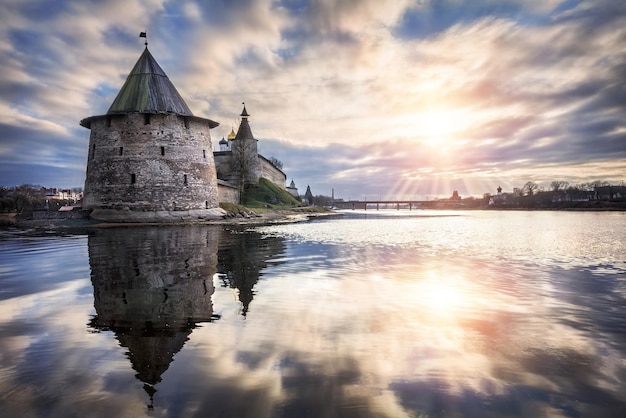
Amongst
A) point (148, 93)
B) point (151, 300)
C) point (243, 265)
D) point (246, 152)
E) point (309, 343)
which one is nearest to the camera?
point (309, 343)

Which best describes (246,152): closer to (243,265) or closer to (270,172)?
(270,172)

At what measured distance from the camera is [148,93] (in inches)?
1259

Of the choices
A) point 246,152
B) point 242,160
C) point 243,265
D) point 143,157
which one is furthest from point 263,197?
point 243,265

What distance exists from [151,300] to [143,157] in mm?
28161

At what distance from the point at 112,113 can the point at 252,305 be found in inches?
1226

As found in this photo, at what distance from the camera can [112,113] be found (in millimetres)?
31375

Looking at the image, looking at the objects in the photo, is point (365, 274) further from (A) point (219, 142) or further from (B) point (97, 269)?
(A) point (219, 142)

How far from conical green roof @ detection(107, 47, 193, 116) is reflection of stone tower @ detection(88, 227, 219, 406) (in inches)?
882

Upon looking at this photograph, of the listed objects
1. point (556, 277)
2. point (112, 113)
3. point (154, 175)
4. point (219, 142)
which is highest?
point (219, 142)

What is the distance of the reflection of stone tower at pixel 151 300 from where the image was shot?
439cm

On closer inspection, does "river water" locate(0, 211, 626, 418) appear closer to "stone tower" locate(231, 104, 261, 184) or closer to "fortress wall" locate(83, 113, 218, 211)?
"fortress wall" locate(83, 113, 218, 211)

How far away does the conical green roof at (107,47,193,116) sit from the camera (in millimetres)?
31609

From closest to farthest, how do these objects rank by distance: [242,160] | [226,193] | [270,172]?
[226,193]
[242,160]
[270,172]

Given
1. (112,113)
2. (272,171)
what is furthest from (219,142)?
(112,113)
